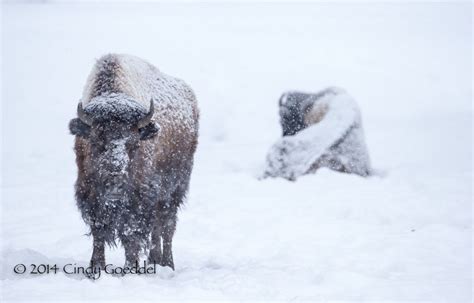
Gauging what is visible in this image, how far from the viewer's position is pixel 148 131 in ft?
16.2

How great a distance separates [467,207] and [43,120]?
12.9 metres

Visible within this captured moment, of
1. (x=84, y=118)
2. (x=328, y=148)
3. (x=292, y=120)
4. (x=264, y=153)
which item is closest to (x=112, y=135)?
(x=84, y=118)

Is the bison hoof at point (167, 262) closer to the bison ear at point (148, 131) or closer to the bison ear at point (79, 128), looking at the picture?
the bison ear at point (148, 131)

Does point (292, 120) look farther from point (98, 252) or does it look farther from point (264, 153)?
point (98, 252)

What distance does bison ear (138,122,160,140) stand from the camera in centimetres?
491

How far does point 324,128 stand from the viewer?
11.5 m

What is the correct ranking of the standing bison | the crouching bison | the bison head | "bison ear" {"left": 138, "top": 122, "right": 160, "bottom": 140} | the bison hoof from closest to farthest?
1. the bison head
2. the standing bison
3. "bison ear" {"left": 138, "top": 122, "right": 160, "bottom": 140}
4. the bison hoof
5. the crouching bison

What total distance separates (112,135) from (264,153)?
11048mm

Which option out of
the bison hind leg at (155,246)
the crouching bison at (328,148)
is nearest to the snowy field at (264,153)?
the bison hind leg at (155,246)

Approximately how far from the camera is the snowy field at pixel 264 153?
5.12 meters

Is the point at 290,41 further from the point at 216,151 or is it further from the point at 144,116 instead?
the point at 144,116

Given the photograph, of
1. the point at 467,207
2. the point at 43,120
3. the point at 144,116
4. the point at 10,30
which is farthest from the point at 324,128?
the point at 10,30

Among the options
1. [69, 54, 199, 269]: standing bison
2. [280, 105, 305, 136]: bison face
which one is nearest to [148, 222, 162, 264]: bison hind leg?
[69, 54, 199, 269]: standing bison

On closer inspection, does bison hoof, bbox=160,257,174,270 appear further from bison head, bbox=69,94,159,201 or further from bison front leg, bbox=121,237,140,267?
bison head, bbox=69,94,159,201
